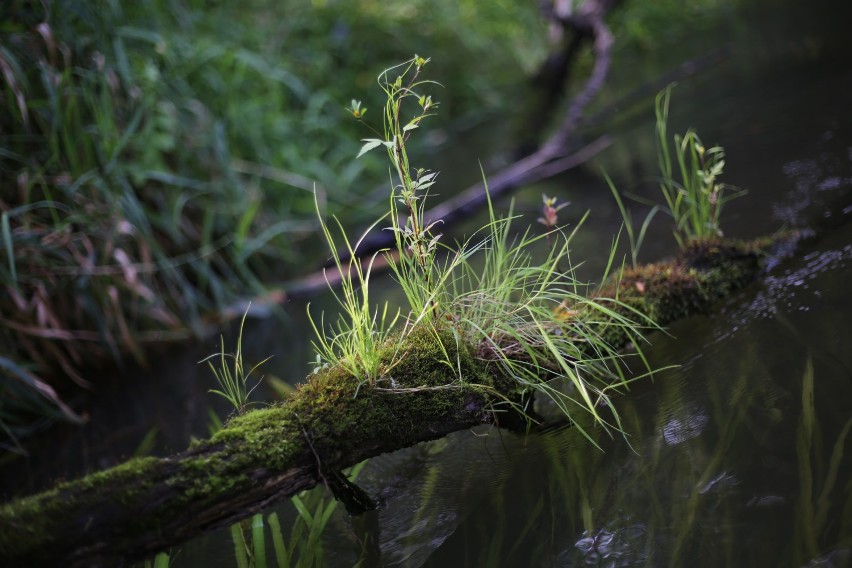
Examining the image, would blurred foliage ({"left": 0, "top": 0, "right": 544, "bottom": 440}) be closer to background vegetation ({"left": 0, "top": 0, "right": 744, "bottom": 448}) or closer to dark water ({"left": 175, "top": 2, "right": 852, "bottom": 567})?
background vegetation ({"left": 0, "top": 0, "right": 744, "bottom": 448})

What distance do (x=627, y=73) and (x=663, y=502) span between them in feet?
17.4

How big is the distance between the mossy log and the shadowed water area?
167 mm

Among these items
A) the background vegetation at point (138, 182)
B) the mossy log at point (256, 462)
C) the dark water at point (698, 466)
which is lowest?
the dark water at point (698, 466)

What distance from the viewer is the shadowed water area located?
122 cm

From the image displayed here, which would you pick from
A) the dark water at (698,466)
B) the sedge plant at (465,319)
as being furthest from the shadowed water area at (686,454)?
the sedge plant at (465,319)

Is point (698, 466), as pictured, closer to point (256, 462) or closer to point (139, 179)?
point (256, 462)

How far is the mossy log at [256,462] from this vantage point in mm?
1201

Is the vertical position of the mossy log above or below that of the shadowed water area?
above

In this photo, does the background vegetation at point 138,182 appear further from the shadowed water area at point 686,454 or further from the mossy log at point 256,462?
the mossy log at point 256,462

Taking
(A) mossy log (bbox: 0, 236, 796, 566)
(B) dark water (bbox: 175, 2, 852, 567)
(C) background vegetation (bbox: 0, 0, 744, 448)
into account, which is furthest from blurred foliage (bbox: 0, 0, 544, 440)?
(B) dark water (bbox: 175, 2, 852, 567)

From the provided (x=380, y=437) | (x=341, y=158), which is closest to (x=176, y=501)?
(x=380, y=437)

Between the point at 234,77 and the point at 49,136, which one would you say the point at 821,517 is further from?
the point at 234,77

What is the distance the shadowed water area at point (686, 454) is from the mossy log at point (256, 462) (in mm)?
167

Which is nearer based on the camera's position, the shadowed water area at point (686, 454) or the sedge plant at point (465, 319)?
the shadowed water area at point (686, 454)
